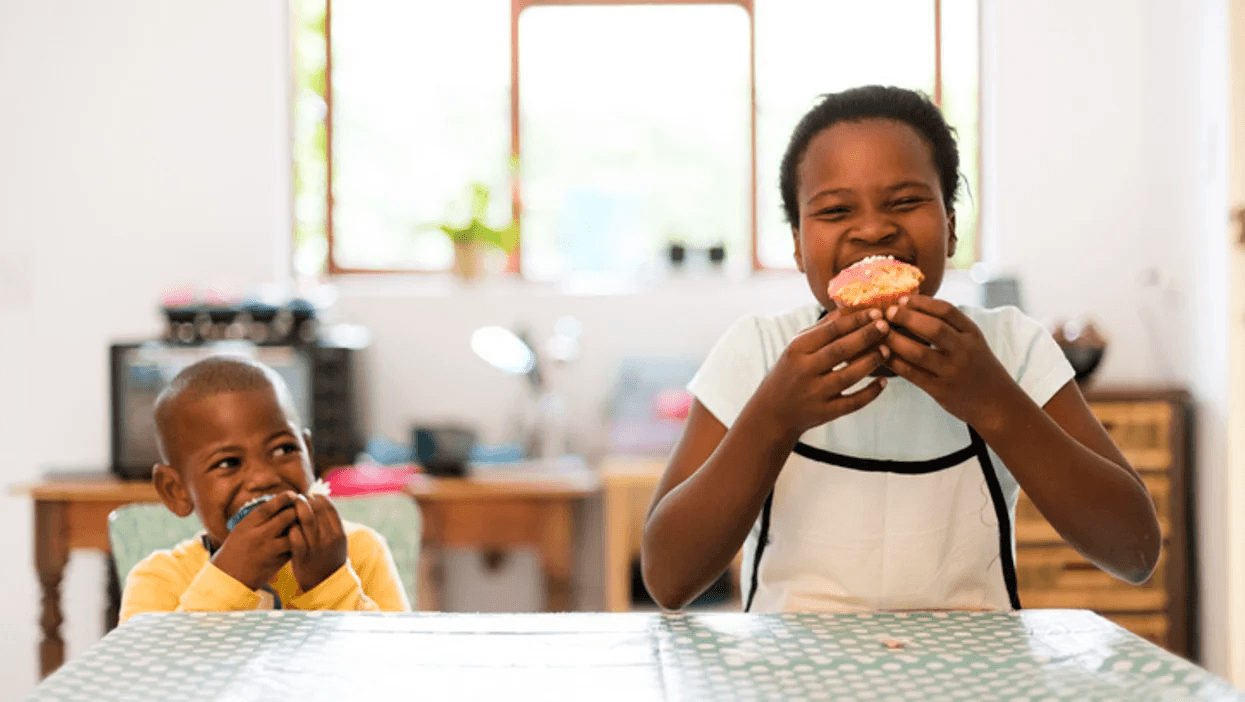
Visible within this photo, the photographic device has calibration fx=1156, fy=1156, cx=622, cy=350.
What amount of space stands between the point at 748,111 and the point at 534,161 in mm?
721

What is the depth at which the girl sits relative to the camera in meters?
1.07

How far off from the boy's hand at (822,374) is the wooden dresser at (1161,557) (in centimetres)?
220

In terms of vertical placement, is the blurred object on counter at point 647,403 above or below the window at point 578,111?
below

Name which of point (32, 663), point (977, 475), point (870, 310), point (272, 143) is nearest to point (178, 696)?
point (870, 310)

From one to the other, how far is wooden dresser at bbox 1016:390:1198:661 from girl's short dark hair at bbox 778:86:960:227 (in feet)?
6.52

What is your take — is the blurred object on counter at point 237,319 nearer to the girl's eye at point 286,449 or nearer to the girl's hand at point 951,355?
the girl's eye at point 286,449

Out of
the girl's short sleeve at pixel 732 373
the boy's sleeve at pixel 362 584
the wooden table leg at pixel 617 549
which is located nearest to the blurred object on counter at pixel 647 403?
the wooden table leg at pixel 617 549

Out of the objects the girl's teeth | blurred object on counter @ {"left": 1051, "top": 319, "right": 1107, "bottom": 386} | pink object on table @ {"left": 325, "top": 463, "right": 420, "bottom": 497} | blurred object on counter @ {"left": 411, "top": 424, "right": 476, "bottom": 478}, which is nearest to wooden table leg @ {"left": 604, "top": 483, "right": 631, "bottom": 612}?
blurred object on counter @ {"left": 411, "top": 424, "right": 476, "bottom": 478}

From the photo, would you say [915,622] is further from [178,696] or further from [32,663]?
[32,663]

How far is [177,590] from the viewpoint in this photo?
4.40ft

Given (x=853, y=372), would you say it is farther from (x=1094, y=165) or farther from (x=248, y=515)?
(x=1094, y=165)

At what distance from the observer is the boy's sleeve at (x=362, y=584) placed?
51.4 inches

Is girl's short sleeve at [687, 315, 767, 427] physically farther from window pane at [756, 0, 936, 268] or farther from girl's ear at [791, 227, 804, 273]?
window pane at [756, 0, 936, 268]

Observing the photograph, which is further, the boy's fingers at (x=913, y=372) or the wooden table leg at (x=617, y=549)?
the wooden table leg at (x=617, y=549)
